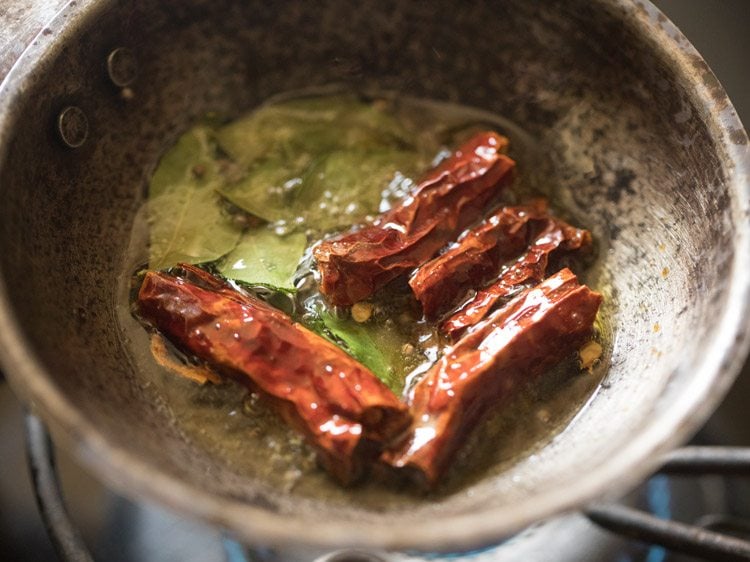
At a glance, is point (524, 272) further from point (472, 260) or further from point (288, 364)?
point (288, 364)

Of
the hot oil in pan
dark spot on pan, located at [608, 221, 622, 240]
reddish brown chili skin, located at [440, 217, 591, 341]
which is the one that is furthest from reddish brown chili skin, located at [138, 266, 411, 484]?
dark spot on pan, located at [608, 221, 622, 240]

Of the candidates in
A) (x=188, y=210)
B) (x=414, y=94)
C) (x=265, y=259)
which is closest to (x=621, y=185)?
(x=414, y=94)

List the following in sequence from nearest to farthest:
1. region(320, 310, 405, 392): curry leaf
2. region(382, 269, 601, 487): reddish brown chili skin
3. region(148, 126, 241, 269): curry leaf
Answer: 1. region(382, 269, 601, 487): reddish brown chili skin
2. region(320, 310, 405, 392): curry leaf
3. region(148, 126, 241, 269): curry leaf

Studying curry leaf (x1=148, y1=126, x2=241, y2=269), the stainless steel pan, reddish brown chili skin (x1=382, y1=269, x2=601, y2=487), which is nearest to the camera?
the stainless steel pan

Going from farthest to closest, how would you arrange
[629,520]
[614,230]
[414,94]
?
1. [414,94]
2. [614,230]
3. [629,520]

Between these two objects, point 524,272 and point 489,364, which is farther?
point 524,272

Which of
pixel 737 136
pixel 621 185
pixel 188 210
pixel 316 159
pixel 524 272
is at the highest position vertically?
pixel 737 136

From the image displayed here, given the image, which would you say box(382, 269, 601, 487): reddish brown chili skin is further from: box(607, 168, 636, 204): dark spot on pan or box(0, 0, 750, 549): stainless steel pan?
box(607, 168, 636, 204): dark spot on pan

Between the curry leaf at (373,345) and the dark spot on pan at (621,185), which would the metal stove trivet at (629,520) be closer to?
the curry leaf at (373,345)
